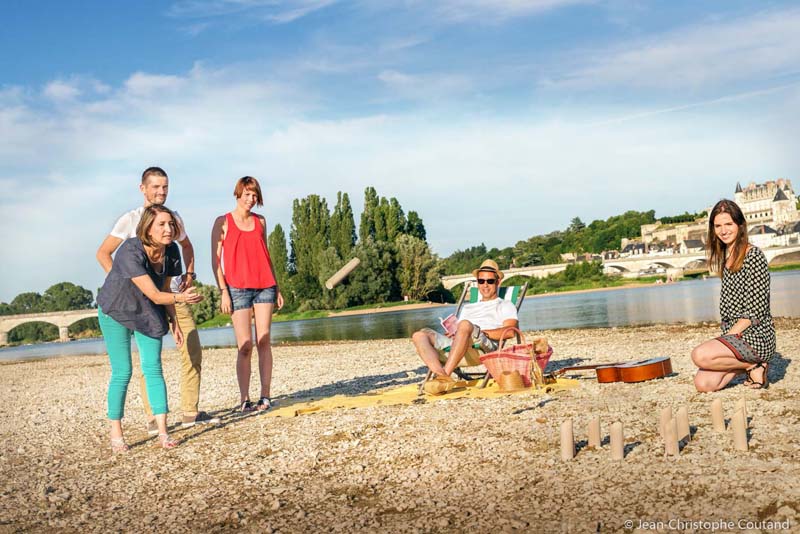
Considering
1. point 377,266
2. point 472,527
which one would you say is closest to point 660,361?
point 472,527

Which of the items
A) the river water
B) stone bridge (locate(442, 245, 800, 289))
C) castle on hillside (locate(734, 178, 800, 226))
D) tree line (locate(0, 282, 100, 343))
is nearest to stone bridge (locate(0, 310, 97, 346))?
tree line (locate(0, 282, 100, 343))

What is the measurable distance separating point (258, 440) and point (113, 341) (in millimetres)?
1273

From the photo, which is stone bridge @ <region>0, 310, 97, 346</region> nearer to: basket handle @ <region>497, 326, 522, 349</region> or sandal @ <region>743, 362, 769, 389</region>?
basket handle @ <region>497, 326, 522, 349</region>

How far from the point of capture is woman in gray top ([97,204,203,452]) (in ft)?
16.8

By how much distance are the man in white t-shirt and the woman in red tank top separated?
0.54 m

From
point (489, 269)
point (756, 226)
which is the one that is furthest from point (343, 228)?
point (756, 226)

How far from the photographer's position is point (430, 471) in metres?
4.15

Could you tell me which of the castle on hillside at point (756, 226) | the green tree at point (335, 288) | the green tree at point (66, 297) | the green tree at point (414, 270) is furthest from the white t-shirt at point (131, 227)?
the green tree at point (66, 297)

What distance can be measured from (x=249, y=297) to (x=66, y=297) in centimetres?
12570

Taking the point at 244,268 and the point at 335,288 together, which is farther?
the point at 335,288

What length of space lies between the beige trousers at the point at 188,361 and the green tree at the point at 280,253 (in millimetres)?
56594

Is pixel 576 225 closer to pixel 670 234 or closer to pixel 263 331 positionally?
pixel 670 234

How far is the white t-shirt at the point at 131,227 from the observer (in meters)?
5.45

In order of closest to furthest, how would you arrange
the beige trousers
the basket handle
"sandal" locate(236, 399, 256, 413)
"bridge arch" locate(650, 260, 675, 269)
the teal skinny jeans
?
the teal skinny jeans, the beige trousers, "sandal" locate(236, 399, 256, 413), the basket handle, "bridge arch" locate(650, 260, 675, 269)
